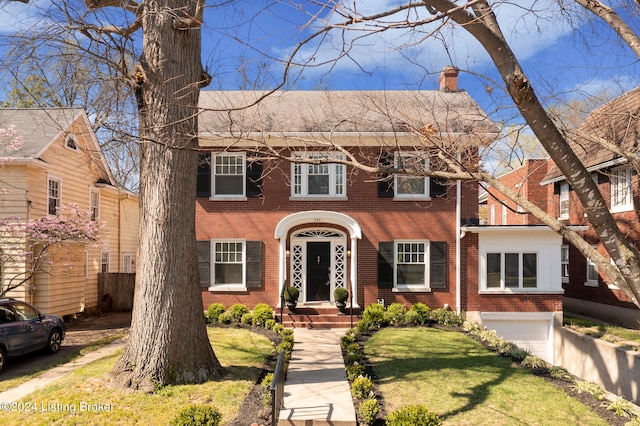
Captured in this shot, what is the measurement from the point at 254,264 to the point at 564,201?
46.1 feet

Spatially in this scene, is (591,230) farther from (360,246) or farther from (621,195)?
(360,246)

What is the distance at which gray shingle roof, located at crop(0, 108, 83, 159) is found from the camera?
14.3 m

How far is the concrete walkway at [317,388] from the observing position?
7000 millimetres

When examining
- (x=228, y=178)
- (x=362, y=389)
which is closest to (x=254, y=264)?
(x=228, y=178)

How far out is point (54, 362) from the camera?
10.4m

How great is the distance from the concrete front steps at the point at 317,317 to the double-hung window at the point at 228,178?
4.20 m

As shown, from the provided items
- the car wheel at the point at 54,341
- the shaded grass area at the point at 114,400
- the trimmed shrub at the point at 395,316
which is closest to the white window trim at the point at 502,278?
the trimmed shrub at the point at 395,316

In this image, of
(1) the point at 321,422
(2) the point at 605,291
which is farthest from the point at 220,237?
(2) the point at 605,291

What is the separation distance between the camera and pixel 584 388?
8.43 metres

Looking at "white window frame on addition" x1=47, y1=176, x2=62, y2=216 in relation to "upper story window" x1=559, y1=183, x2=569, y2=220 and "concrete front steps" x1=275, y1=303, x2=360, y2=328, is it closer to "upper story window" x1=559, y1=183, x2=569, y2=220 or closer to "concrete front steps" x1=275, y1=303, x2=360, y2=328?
"concrete front steps" x1=275, y1=303, x2=360, y2=328

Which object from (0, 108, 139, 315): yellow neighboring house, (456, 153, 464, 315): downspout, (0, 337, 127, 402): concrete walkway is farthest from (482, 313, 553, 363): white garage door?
(0, 108, 139, 315): yellow neighboring house

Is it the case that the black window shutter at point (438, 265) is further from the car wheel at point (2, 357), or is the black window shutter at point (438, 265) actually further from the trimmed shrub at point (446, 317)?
the car wheel at point (2, 357)

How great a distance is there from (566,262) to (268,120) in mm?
15406

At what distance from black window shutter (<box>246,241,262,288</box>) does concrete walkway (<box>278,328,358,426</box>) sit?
136 inches
